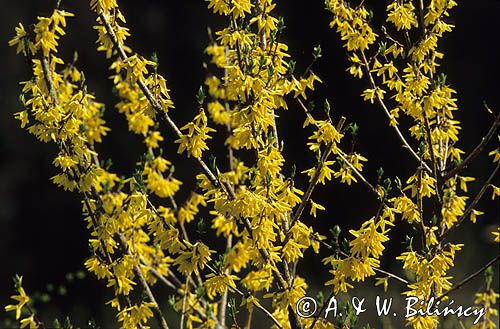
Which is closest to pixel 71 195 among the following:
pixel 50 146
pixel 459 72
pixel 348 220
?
pixel 50 146

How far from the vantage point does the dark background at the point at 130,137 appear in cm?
574

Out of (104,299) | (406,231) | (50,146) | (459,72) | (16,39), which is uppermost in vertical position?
(16,39)

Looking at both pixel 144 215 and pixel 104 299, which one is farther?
pixel 104 299

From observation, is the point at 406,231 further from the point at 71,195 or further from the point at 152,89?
the point at 152,89

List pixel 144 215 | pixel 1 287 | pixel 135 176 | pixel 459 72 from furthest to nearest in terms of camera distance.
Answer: pixel 459 72 < pixel 1 287 < pixel 144 215 < pixel 135 176

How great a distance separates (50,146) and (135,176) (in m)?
3.42

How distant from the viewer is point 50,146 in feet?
19.0

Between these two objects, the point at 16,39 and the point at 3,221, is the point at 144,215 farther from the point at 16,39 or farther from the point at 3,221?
the point at 3,221

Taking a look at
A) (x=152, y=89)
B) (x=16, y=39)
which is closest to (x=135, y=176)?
(x=152, y=89)

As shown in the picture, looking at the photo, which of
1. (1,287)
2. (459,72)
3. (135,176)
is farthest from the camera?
(459,72)

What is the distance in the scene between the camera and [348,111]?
6031 mm

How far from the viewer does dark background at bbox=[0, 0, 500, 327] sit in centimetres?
574

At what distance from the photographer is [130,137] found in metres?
5.82

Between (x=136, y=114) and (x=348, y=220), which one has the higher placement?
(x=136, y=114)
